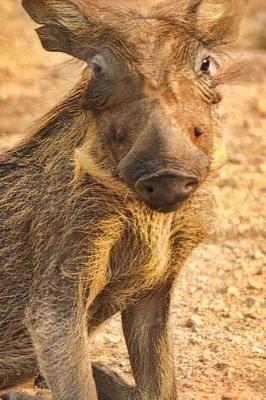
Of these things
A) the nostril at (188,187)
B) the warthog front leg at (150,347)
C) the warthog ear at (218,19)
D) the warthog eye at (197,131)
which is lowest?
the warthog front leg at (150,347)

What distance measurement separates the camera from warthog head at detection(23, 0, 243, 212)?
421 cm

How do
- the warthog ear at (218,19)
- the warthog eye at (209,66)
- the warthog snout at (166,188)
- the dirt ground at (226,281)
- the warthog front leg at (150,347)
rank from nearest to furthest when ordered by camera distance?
the warthog snout at (166,188)
the warthog eye at (209,66)
the warthog ear at (218,19)
the warthog front leg at (150,347)
the dirt ground at (226,281)

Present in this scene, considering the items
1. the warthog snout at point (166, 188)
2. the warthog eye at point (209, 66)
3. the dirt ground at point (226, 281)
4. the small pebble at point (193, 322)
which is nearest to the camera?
the warthog snout at point (166, 188)

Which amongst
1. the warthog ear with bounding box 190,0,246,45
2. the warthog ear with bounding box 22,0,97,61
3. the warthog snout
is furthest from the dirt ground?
the warthog snout

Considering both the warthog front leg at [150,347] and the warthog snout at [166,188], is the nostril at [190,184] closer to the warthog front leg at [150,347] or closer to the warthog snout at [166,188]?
the warthog snout at [166,188]

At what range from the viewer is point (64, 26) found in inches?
187

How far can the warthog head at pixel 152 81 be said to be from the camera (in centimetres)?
421

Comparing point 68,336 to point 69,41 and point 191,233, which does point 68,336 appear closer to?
point 191,233

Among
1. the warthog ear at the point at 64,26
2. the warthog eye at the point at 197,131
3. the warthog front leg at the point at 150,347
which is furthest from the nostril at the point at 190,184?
the warthog front leg at the point at 150,347

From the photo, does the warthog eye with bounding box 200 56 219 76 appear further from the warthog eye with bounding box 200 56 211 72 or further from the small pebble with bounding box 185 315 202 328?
the small pebble with bounding box 185 315 202 328

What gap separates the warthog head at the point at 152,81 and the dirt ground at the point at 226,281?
0.82 feet

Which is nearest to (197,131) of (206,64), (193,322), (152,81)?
(152,81)

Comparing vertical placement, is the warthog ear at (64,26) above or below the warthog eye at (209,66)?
above

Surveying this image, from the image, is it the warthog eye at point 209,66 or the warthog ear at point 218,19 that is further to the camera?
the warthog ear at point 218,19
